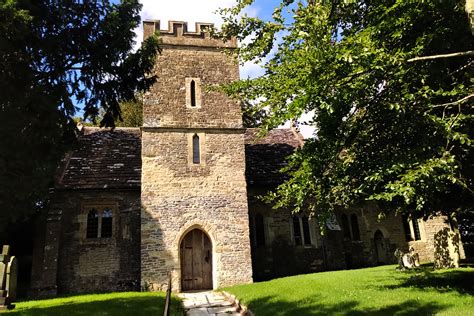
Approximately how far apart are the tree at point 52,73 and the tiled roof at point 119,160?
5353 millimetres

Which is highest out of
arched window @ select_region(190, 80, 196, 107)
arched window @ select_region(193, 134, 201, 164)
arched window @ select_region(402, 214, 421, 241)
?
arched window @ select_region(190, 80, 196, 107)

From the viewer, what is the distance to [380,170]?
7793 millimetres

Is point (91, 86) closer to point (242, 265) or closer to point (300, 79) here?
point (300, 79)

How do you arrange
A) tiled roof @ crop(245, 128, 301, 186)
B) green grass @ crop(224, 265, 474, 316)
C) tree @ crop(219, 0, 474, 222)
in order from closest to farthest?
1. tree @ crop(219, 0, 474, 222)
2. green grass @ crop(224, 265, 474, 316)
3. tiled roof @ crop(245, 128, 301, 186)

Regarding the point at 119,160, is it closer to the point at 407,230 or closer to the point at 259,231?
the point at 259,231

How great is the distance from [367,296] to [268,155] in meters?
12.0

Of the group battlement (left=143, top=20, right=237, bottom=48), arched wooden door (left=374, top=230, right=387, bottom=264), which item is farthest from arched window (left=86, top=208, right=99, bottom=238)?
arched wooden door (left=374, top=230, right=387, bottom=264)

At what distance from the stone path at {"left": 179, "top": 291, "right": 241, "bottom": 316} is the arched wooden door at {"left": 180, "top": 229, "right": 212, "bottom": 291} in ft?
3.30

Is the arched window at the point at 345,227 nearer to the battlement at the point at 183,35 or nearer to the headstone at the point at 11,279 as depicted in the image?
the battlement at the point at 183,35

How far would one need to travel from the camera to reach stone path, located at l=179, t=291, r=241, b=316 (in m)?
10.7

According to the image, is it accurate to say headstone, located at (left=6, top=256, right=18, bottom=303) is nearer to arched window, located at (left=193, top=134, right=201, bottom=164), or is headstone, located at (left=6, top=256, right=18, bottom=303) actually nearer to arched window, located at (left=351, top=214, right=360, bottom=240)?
arched window, located at (left=193, top=134, right=201, bottom=164)

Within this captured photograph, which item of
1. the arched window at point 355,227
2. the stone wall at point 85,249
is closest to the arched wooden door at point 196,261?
the stone wall at point 85,249

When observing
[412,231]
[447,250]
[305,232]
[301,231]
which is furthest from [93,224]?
[412,231]

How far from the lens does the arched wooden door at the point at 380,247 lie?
21.0 m
